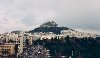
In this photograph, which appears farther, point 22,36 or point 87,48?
point 22,36

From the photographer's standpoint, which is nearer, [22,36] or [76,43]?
[76,43]

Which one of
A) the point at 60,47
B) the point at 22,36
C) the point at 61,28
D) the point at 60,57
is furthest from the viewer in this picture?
the point at 61,28

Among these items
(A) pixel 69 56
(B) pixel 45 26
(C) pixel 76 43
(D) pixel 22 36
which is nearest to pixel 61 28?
(B) pixel 45 26

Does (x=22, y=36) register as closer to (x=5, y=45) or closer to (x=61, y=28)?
(x=5, y=45)

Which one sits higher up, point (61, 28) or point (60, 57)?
point (61, 28)

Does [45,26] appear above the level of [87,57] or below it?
above

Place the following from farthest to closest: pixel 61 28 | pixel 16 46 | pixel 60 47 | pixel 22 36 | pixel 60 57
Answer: pixel 61 28
pixel 22 36
pixel 16 46
pixel 60 47
pixel 60 57

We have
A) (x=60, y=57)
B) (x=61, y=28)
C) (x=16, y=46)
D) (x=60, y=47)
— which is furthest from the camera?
(x=61, y=28)

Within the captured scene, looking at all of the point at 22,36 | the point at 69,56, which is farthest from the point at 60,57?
the point at 22,36

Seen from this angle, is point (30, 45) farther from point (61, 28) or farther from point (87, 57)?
point (61, 28)
